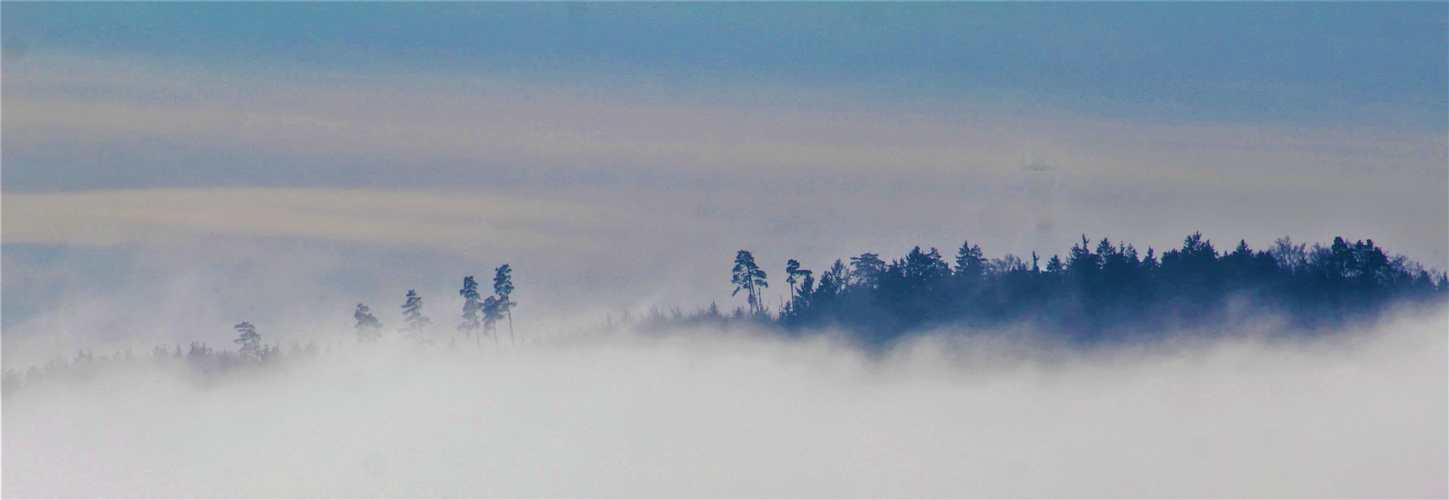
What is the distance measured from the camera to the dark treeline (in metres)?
159

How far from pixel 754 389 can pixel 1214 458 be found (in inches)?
2097

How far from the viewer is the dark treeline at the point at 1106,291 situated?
522 ft

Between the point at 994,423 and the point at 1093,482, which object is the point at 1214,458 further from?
the point at 994,423

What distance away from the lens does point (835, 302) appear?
17650cm

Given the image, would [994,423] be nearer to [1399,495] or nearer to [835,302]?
[835,302]

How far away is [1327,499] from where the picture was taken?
494 feet

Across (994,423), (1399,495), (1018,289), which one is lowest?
(1399,495)

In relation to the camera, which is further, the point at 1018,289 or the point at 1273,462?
the point at 1018,289

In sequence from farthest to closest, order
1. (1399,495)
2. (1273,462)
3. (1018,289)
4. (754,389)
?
(754,389) → (1018,289) → (1273,462) → (1399,495)

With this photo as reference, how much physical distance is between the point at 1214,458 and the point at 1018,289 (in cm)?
2610

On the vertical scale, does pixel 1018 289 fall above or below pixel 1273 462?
above

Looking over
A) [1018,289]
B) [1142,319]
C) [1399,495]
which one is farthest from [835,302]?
[1399,495]

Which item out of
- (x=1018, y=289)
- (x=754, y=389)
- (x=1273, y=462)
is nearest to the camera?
(x=1273, y=462)

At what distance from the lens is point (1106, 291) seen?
168125 mm
